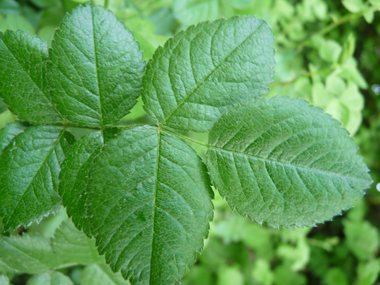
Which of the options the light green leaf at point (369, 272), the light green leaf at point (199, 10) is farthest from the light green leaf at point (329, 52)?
the light green leaf at point (369, 272)

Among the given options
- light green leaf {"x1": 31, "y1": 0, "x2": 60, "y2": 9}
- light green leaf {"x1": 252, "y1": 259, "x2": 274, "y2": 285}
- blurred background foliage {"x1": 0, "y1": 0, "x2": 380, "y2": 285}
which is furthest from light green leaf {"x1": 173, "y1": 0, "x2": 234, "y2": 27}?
light green leaf {"x1": 252, "y1": 259, "x2": 274, "y2": 285}

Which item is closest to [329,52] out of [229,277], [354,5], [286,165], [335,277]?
[354,5]

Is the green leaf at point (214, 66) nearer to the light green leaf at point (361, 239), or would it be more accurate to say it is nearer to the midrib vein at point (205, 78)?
the midrib vein at point (205, 78)

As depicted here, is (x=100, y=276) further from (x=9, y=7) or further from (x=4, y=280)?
(x=9, y=7)

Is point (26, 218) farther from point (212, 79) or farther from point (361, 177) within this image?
point (361, 177)

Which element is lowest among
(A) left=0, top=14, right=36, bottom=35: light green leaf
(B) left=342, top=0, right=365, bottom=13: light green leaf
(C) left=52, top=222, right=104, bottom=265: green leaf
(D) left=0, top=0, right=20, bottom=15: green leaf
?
(B) left=342, top=0, right=365, bottom=13: light green leaf

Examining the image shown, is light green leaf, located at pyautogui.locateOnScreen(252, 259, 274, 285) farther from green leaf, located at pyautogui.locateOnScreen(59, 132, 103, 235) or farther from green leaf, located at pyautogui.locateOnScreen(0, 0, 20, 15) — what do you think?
green leaf, located at pyautogui.locateOnScreen(0, 0, 20, 15)
